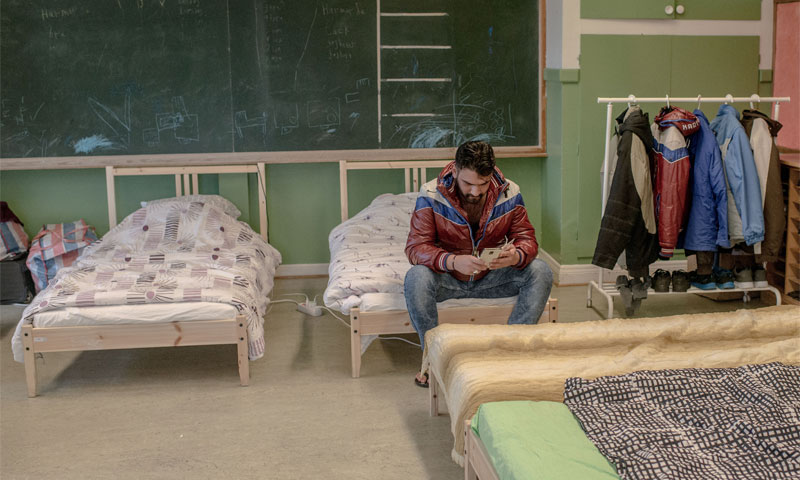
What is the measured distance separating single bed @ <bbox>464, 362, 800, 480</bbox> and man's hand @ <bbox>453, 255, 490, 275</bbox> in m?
0.90

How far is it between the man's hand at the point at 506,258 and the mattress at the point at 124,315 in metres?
1.18

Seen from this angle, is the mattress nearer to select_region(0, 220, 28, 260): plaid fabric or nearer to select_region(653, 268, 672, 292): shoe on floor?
select_region(0, 220, 28, 260): plaid fabric

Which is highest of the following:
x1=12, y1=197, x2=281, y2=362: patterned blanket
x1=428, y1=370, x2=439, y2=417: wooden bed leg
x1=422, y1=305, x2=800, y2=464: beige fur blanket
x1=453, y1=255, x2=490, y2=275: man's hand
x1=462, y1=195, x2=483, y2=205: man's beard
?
x1=462, y1=195, x2=483, y2=205: man's beard

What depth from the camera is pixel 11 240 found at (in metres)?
4.80

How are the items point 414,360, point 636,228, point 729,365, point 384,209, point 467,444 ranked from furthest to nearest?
point 384,209 < point 636,228 < point 414,360 < point 729,365 < point 467,444

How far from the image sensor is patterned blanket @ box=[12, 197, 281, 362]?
354cm

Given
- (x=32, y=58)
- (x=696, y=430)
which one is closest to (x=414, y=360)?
(x=696, y=430)

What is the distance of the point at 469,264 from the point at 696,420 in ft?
3.99

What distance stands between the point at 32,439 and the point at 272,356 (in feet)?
3.78

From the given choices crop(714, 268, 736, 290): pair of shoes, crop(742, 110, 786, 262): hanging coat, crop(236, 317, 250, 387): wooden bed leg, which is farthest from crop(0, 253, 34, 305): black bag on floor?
crop(742, 110, 786, 262): hanging coat

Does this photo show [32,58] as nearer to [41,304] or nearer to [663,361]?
[41,304]

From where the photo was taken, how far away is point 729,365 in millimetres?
2691

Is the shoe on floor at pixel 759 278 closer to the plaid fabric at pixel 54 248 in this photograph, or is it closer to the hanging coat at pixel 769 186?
the hanging coat at pixel 769 186

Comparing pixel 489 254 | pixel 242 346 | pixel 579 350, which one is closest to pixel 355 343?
pixel 242 346
